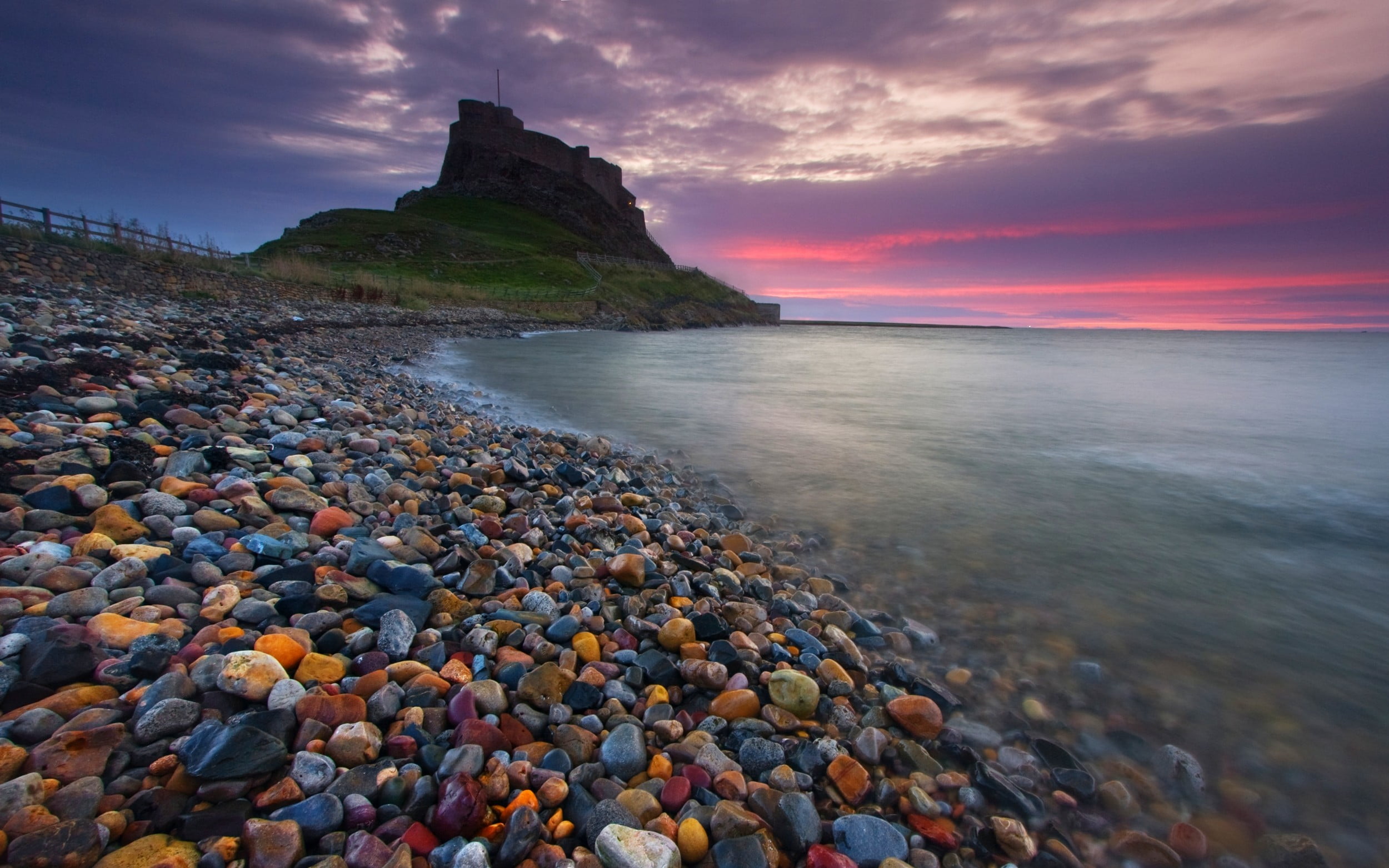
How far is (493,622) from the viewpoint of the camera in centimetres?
265

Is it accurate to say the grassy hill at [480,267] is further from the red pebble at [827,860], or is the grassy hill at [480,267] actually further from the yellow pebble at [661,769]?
the red pebble at [827,860]

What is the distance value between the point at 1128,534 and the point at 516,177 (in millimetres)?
95389

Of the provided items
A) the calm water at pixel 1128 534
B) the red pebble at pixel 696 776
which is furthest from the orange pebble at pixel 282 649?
the calm water at pixel 1128 534

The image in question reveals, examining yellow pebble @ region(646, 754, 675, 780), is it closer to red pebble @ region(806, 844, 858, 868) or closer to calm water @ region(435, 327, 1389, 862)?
red pebble @ region(806, 844, 858, 868)

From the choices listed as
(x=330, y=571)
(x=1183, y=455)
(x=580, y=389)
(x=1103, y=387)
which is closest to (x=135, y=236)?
(x=580, y=389)

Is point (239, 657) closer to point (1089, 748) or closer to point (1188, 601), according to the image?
point (1089, 748)

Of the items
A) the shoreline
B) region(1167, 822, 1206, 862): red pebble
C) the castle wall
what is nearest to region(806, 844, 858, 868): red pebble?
the shoreline

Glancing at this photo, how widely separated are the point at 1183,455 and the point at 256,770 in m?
11.5

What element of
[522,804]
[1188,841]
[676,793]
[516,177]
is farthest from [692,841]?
[516,177]

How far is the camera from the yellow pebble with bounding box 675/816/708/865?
179 centimetres

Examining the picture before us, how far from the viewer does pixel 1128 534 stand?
5.55 meters

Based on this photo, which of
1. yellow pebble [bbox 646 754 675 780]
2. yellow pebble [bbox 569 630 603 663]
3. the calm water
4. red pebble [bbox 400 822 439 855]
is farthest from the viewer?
the calm water

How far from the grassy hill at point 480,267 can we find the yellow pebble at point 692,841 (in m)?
27.5

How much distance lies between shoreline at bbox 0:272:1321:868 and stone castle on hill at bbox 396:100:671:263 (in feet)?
→ 279
